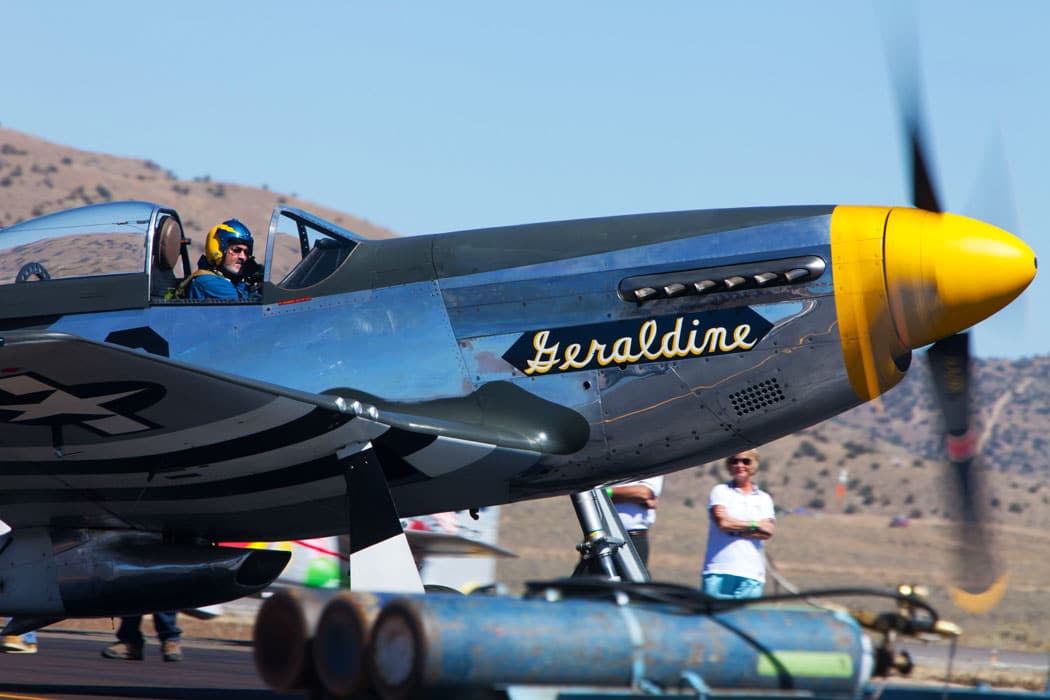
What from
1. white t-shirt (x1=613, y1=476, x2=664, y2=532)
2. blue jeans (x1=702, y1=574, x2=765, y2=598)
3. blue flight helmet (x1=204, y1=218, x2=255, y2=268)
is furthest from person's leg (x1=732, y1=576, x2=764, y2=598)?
blue flight helmet (x1=204, y1=218, x2=255, y2=268)

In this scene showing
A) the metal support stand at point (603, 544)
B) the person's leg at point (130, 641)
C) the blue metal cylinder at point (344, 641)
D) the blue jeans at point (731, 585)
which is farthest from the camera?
the person's leg at point (130, 641)

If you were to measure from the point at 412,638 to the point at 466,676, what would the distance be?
0.22 m

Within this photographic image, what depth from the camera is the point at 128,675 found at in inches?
344

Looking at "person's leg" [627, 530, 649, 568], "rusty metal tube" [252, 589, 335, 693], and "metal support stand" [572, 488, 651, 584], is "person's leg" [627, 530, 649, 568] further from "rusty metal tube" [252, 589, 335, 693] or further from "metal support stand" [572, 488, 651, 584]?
"rusty metal tube" [252, 589, 335, 693]

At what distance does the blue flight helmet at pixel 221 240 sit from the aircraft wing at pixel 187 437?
879 millimetres

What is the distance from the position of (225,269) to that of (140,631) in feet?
10.4

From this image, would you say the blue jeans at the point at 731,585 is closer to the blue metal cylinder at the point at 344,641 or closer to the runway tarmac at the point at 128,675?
the runway tarmac at the point at 128,675

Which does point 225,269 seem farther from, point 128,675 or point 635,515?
point 635,515

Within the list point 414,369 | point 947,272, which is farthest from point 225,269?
point 947,272

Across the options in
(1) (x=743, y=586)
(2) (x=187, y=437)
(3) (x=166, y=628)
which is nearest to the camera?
(2) (x=187, y=437)

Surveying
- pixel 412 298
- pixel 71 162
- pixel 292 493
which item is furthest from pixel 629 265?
pixel 71 162

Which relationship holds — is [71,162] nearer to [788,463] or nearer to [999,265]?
[788,463]

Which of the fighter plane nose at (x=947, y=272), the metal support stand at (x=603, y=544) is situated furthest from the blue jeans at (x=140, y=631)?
the fighter plane nose at (x=947, y=272)

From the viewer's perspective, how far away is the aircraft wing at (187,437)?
21.3 ft
